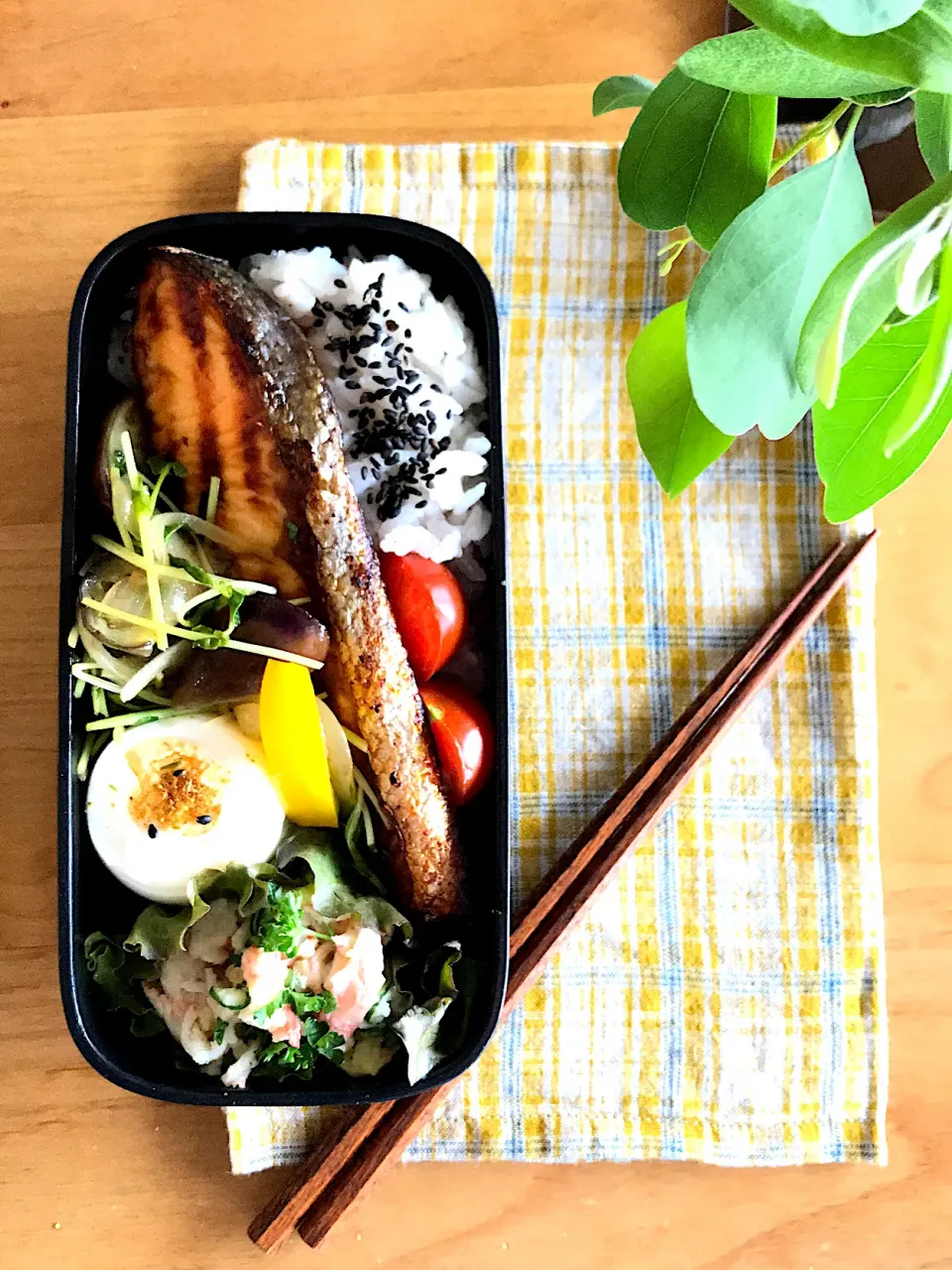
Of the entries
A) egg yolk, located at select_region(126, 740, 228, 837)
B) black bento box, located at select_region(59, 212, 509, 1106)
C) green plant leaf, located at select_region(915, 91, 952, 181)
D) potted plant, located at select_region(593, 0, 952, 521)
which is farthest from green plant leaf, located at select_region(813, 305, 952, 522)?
egg yolk, located at select_region(126, 740, 228, 837)

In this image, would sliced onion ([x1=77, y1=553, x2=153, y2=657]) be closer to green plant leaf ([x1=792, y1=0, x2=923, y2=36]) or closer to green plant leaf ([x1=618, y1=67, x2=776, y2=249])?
green plant leaf ([x1=618, y1=67, x2=776, y2=249])

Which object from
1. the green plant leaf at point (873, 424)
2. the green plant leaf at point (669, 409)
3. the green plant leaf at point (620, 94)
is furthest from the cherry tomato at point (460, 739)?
the green plant leaf at point (620, 94)

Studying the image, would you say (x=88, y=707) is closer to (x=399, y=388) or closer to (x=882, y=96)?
(x=399, y=388)

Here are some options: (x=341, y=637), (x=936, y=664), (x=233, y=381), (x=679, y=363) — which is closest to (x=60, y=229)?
(x=233, y=381)

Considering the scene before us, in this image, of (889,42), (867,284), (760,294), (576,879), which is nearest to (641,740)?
(576,879)

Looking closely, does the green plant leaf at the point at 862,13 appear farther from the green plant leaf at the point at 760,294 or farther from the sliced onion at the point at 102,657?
the sliced onion at the point at 102,657
